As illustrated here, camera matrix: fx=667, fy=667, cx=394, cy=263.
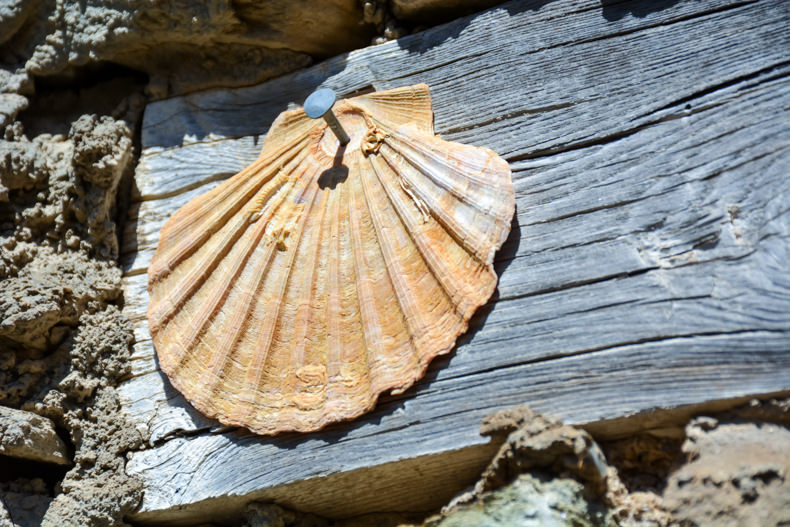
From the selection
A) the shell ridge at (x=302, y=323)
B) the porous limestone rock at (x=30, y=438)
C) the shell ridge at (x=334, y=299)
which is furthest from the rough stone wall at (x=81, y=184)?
the shell ridge at (x=334, y=299)

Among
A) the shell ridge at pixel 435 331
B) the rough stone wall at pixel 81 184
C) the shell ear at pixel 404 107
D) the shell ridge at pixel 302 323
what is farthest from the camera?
the shell ear at pixel 404 107

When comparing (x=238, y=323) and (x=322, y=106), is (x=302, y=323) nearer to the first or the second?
(x=238, y=323)

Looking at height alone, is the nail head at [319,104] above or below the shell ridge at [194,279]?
above

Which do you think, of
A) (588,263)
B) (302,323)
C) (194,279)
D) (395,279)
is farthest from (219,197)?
(588,263)

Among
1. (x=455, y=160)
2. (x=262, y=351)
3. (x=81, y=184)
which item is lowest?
(x=262, y=351)

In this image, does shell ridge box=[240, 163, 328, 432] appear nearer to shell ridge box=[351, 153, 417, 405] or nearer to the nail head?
shell ridge box=[351, 153, 417, 405]

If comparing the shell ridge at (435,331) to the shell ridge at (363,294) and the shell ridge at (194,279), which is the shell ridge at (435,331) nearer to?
the shell ridge at (363,294)

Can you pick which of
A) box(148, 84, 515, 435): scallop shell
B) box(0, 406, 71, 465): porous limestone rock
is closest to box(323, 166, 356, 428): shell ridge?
box(148, 84, 515, 435): scallop shell
